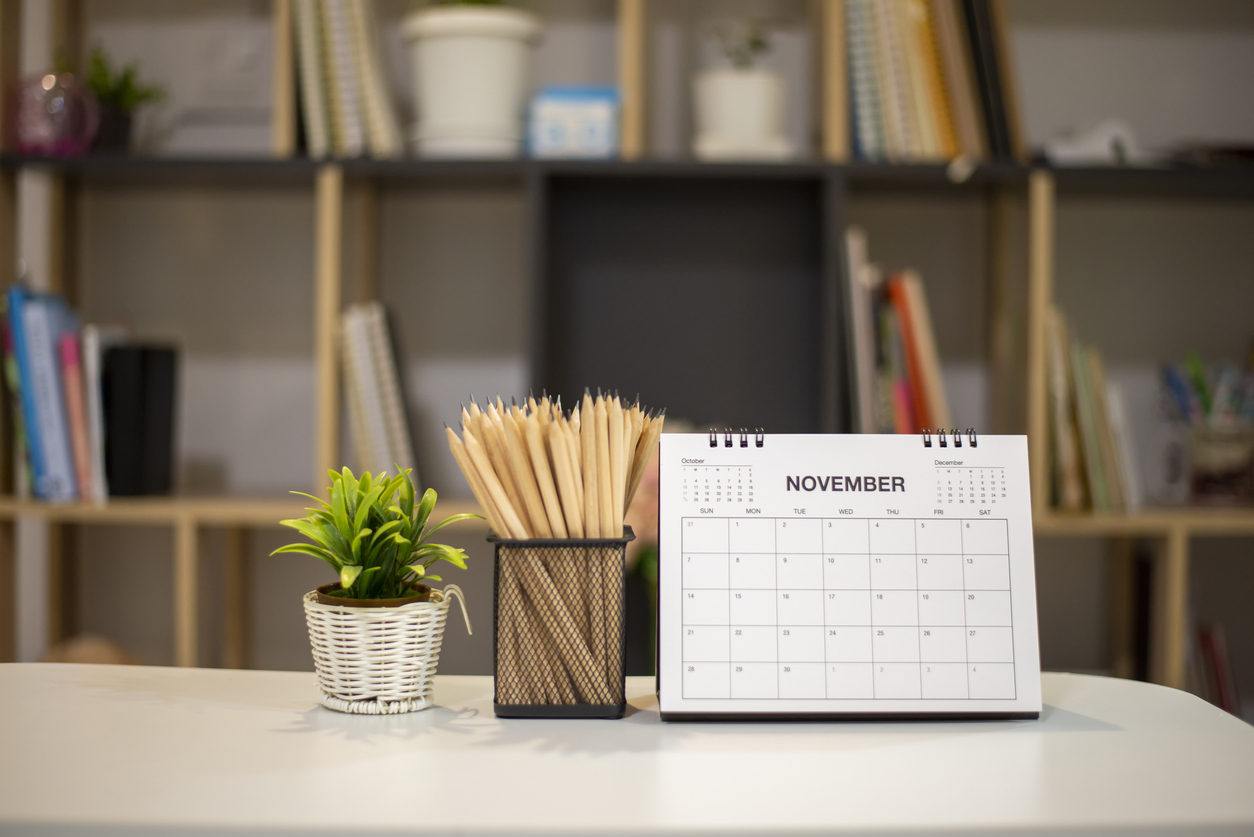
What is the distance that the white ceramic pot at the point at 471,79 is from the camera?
174 cm

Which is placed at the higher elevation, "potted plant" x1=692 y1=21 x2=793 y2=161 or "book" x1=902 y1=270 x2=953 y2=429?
"potted plant" x1=692 y1=21 x2=793 y2=161

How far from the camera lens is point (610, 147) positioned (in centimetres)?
174

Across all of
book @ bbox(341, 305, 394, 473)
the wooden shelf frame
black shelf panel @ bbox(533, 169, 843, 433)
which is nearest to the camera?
the wooden shelf frame

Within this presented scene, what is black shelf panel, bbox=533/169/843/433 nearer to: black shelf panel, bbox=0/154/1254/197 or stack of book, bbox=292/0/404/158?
black shelf panel, bbox=0/154/1254/197

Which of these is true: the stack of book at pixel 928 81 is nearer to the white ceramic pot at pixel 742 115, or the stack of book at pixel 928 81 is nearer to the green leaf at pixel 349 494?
the white ceramic pot at pixel 742 115

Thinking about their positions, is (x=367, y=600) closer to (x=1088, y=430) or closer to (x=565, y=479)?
(x=565, y=479)

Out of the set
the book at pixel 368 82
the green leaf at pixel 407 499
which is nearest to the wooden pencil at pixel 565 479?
the green leaf at pixel 407 499

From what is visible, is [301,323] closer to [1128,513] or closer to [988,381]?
[988,381]

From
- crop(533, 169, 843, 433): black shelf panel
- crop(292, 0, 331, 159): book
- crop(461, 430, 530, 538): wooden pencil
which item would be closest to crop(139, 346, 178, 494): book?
crop(292, 0, 331, 159): book

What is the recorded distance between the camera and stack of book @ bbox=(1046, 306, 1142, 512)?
1.72 meters

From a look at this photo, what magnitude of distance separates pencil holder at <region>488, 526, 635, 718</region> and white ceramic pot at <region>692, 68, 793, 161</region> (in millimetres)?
1181

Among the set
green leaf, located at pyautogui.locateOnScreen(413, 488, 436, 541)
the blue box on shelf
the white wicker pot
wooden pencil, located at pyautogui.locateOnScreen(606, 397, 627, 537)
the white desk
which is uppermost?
the blue box on shelf

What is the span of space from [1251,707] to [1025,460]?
1.67 meters

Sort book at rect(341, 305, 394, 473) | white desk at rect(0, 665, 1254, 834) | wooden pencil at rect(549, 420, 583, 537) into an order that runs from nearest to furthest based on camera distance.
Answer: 1. white desk at rect(0, 665, 1254, 834)
2. wooden pencil at rect(549, 420, 583, 537)
3. book at rect(341, 305, 394, 473)
